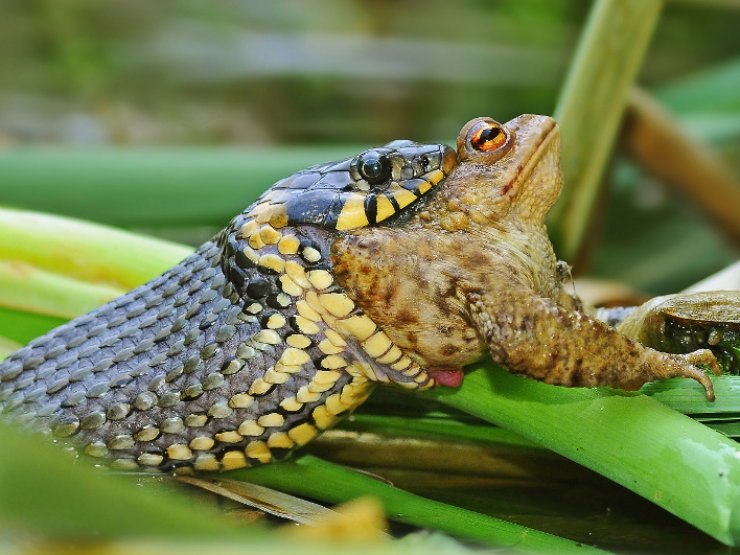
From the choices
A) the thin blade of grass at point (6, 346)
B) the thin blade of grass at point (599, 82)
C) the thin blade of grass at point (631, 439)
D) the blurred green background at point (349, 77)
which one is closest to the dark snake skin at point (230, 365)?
the thin blade of grass at point (631, 439)

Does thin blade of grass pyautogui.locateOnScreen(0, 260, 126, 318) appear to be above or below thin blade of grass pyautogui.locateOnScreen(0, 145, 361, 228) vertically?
below

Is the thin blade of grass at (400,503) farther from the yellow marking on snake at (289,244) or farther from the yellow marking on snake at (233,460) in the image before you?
the yellow marking on snake at (289,244)

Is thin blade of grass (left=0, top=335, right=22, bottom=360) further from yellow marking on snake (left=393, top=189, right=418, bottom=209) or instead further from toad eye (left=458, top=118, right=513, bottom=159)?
toad eye (left=458, top=118, right=513, bottom=159)

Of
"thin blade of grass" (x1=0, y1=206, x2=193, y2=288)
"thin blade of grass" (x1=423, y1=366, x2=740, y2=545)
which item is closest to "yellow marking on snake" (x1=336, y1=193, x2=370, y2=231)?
"thin blade of grass" (x1=423, y1=366, x2=740, y2=545)

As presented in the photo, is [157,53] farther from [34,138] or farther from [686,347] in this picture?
[686,347]

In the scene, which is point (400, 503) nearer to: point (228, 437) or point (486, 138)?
point (228, 437)

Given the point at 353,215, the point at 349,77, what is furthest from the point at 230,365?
the point at 349,77
